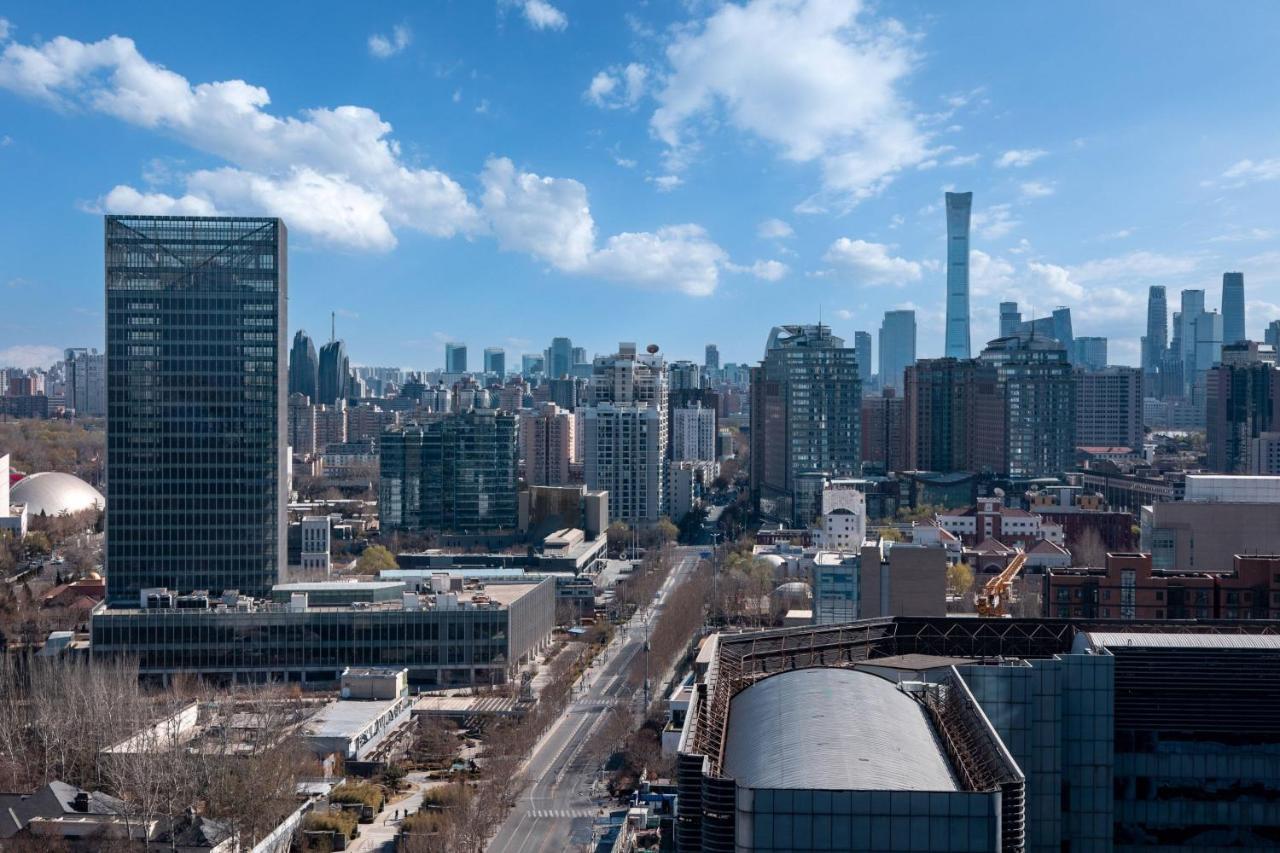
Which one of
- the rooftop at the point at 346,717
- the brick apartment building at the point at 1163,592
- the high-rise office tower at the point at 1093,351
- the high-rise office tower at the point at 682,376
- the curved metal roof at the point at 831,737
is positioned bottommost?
the rooftop at the point at 346,717

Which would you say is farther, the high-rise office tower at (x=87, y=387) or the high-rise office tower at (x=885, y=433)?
the high-rise office tower at (x=87, y=387)

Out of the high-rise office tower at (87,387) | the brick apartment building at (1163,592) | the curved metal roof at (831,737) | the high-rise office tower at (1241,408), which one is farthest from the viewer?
the high-rise office tower at (87,387)

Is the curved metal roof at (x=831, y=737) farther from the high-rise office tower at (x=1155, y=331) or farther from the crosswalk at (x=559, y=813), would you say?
the high-rise office tower at (x=1155, y=331)

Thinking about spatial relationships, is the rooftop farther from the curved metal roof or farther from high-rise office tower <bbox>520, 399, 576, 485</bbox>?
high-rise office tower <bbox>520, 399, 576, 485</bbox>

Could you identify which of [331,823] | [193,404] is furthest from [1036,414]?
[331,823]

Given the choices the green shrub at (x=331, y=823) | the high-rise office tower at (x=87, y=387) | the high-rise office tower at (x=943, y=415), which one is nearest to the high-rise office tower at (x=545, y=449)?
the high-rise office tower at (x=943, y=415)

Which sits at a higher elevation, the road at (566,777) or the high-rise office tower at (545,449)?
the high-rise office tower at (545,449)

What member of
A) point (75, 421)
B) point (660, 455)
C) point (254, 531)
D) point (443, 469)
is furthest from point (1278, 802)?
point (75, 421)

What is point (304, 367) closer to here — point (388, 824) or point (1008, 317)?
point (1008, 317)

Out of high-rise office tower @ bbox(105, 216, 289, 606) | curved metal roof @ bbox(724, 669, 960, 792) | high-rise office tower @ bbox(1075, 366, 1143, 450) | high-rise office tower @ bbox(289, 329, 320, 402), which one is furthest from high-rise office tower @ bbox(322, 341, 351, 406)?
curved metal roof @ bbox(724, 669, 960, 792)
